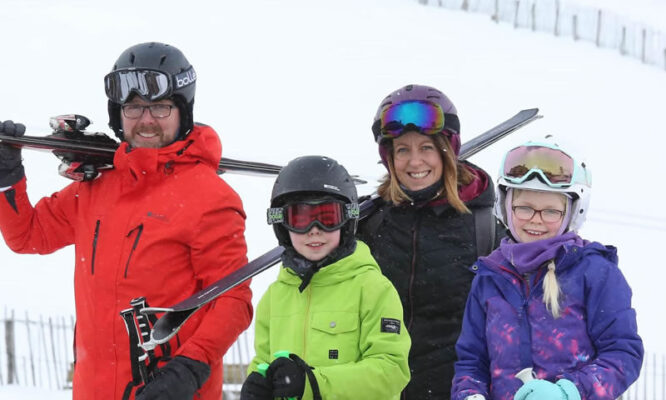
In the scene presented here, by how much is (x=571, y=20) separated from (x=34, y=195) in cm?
3120

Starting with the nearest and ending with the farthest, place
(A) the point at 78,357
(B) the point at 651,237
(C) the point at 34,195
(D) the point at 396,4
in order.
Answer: (A) the point at 78,357 < (C) the point at 34,195 < (B) the point at 651,237 < (D) the point at 396,4

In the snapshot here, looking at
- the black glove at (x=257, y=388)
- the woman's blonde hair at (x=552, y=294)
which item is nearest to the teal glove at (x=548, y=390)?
the woman's blonde hair at (x=552, y=294)

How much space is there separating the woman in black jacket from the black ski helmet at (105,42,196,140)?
829mm

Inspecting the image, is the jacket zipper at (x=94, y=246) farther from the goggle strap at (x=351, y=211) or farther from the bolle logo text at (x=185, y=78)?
the goggle strap at (x=351, y=211)

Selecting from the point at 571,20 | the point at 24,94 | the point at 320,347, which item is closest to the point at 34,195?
the point at 24,94

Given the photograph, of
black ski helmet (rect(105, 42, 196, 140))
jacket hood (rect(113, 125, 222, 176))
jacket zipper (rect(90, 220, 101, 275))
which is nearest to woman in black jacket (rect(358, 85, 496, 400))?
jacket hood (rect(113, 125, 222, 176))

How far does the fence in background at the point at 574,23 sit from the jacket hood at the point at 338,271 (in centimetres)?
4010

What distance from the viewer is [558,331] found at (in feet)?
10.4

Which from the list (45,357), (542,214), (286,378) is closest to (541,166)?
(542,214)

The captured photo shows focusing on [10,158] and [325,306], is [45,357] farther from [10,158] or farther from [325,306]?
[325,306]

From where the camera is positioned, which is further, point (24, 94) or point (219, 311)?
point (24, 94)

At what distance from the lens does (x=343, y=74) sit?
104 ft

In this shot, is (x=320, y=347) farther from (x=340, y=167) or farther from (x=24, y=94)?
(x=24, y=94)

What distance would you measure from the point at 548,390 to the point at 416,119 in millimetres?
1562
